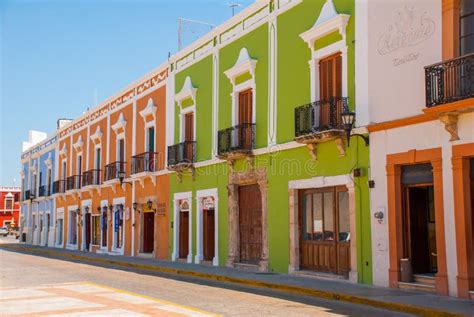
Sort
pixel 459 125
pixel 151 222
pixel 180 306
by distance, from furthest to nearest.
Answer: pixel 151 222
pixel 459 125
pixel 180 306

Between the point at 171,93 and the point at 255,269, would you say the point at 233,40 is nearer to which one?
the point at 171,93

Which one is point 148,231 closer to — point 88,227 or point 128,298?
point 88,227

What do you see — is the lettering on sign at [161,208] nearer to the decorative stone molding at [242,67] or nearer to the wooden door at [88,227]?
the decorative stone molding at [242,67]

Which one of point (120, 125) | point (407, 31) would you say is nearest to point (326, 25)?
point (407, 31)

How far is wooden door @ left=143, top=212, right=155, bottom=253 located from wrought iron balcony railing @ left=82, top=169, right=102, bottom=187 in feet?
22.0

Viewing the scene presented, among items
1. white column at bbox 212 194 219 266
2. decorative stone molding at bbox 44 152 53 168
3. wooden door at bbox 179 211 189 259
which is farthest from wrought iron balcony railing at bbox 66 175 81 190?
white column at bbox 212 194 219 266

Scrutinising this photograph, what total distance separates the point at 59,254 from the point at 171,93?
1240cm

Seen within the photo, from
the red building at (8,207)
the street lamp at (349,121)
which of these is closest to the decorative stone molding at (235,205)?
the street lamp at (349,121)

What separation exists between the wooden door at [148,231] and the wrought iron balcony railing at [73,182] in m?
10.5

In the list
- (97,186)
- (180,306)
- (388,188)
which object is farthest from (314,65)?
(97,186)

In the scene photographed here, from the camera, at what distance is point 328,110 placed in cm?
1550

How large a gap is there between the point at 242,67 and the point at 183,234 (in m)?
7.77

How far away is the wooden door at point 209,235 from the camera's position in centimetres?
2200

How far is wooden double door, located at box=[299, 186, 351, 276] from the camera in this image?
1538 centimetres
